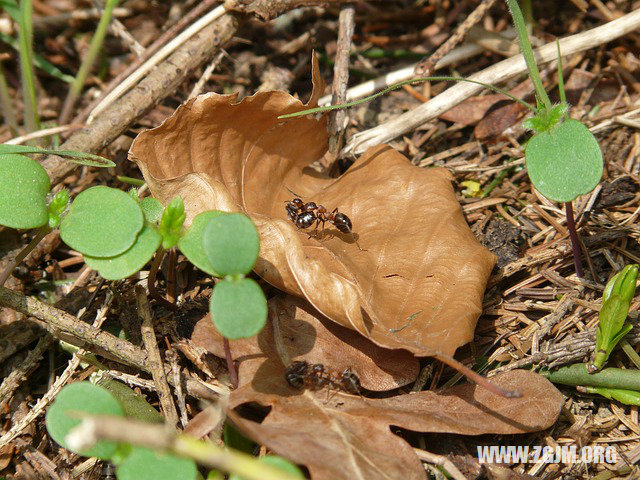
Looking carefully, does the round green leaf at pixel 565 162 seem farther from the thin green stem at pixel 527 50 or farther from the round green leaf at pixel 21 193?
the round green leaf at pixel 21 193

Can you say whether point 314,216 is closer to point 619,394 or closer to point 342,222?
point 342,222

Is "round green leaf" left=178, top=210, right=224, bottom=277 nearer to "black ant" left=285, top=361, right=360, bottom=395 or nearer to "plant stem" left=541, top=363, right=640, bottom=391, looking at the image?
"black ant" left=285, top=361, right=360, bottom=395

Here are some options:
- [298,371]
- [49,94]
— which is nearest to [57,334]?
[298,371]

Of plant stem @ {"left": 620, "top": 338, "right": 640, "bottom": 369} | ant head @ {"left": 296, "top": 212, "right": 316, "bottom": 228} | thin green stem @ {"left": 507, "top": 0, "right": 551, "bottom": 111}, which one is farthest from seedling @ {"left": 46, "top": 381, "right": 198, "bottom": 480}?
thin green stem @ {"left": 507, "top": 0, "right": 551, "bottom": 111}

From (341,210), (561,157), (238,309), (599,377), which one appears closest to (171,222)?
(238,309)

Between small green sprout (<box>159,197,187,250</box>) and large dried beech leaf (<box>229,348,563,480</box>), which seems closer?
large dried beech leaf (<box>229,348,563,480</box>)

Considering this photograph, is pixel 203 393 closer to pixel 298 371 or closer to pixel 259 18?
pixel 298 371

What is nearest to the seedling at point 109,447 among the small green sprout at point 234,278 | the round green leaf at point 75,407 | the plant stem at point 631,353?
the round green leaf at point 75,407
